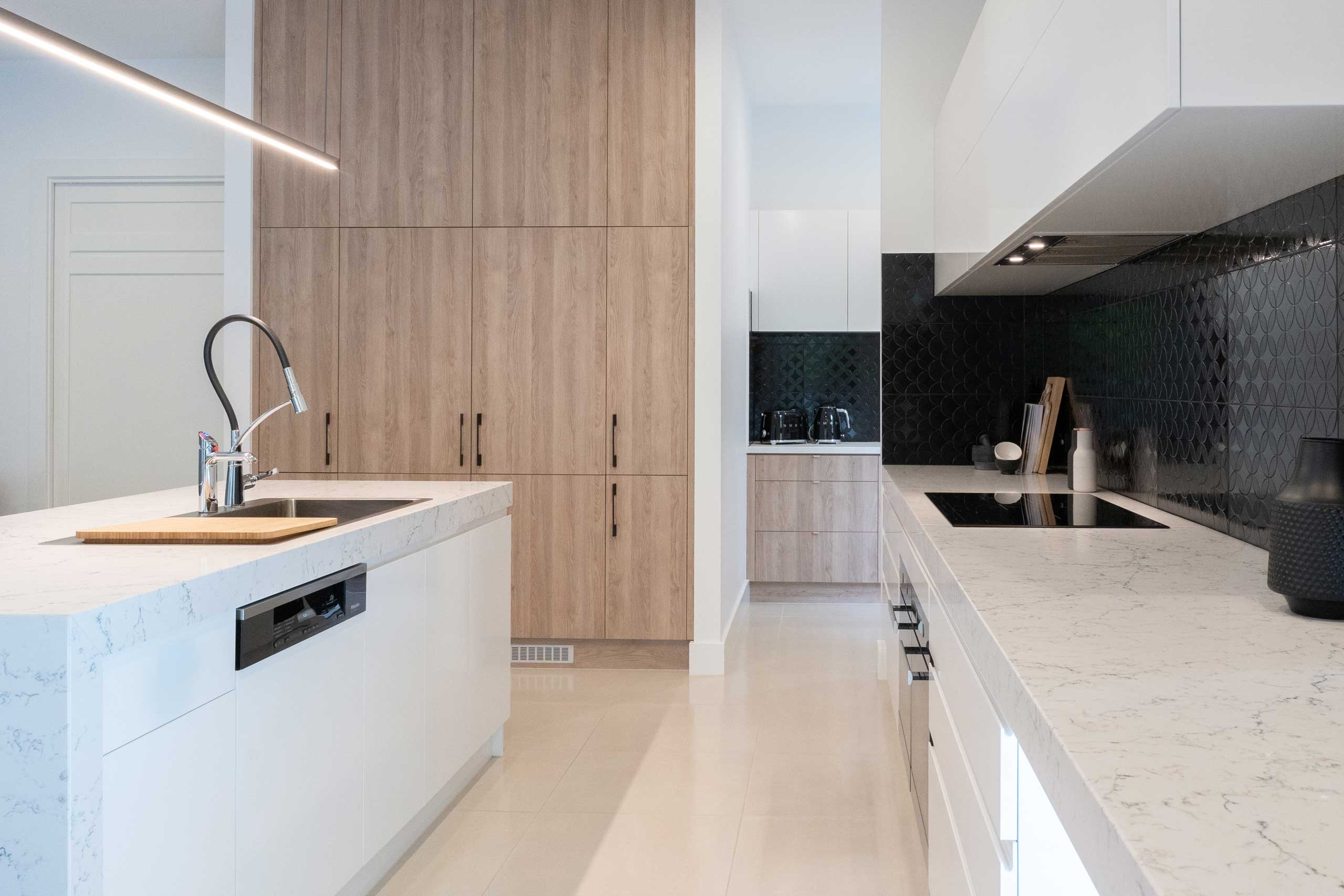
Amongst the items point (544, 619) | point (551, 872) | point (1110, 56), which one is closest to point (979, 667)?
point (1110, 56)

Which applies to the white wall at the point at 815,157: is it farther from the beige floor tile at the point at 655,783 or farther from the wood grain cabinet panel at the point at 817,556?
the beige floor tile at the point at 655,783

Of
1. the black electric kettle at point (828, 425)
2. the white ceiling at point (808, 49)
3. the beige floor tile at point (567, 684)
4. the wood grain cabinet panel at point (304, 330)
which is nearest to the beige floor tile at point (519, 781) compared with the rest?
the beige floor tile at point (567, 684)

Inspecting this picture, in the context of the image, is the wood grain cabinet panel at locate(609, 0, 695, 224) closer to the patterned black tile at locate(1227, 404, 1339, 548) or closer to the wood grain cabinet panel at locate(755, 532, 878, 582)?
the wood grain cabinet panel at locate(755, 532, 878, 582)

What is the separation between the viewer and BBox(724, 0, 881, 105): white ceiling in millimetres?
4457

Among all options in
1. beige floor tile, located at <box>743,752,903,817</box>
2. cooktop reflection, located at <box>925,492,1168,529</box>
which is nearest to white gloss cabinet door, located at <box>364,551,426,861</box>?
beige floor tile, located at <box>743,752,903,817</box>

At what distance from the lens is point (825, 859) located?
243 cm

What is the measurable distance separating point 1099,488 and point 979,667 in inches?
74.9

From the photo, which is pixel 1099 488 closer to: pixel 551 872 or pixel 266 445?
pixel 551 872

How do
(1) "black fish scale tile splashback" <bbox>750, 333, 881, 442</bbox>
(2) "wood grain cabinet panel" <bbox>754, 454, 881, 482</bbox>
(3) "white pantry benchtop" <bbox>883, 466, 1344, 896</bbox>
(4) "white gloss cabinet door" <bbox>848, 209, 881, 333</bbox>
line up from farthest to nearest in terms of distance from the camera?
(1) "black fish scale tile splashback" <bbox>750, 333, 881, 442</bbox> → (4) "white gloss cabinet door" <bbox>848, 209, 881, 333</bbox> → (2) "wood grain cabinet panel" <bbox>754, 454, 881, 482</bbox> → (3) "white pantry benchtop" <bbox>883, 466, 1344, 896</bbox>

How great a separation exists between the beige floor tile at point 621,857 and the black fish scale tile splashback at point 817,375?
12.6 ft

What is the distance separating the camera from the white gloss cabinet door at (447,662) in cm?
245

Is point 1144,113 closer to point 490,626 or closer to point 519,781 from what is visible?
point 490,626

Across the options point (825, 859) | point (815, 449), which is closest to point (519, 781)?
point (825, 859)

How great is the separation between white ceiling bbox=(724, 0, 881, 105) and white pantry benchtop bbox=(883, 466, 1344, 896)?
3.55 m
